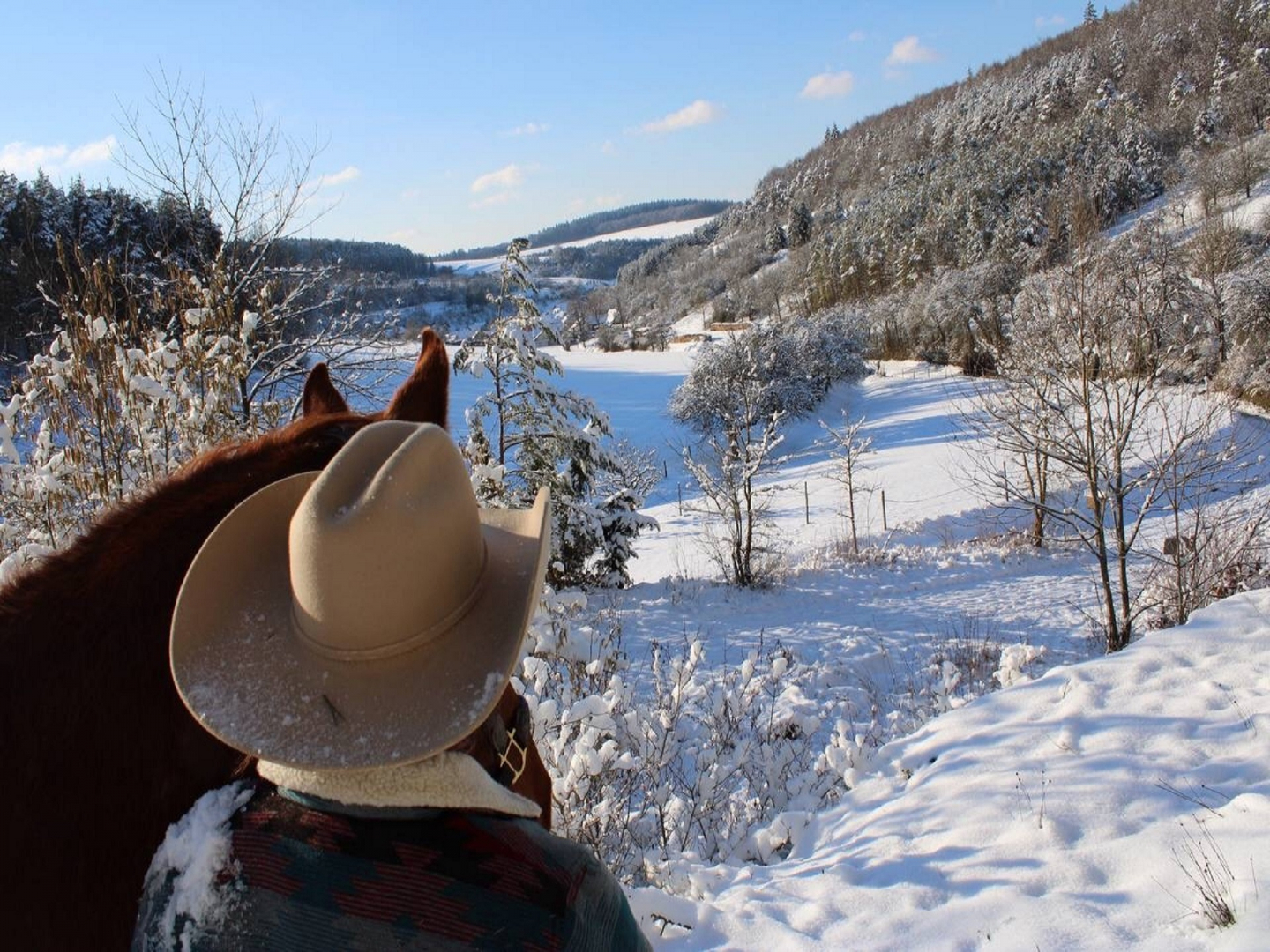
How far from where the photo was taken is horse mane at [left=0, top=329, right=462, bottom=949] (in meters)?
0.77

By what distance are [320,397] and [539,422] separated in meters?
11.7

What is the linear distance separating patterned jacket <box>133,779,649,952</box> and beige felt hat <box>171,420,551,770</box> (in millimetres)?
86

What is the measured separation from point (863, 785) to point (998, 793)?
3.36ft

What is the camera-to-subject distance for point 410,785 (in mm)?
744

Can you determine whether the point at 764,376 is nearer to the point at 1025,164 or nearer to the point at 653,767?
the point at 1025,164

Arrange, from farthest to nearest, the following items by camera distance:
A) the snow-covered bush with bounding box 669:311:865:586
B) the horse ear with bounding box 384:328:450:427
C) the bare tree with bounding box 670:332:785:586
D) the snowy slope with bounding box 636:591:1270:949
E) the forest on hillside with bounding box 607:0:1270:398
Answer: the snow-covered bush with bounding box 669:311:865:586 < the bare tree with bounding box 670:332:785:586 < the forest on hillside with bounding box 607:0:1270:398 < the snowy slope with bounding box 636:591:1270:949 < the horse ear with bounding box 384:328:450:427

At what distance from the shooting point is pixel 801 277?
2452 inches

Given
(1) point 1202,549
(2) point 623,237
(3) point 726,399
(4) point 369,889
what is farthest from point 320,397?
(2) point 623,237

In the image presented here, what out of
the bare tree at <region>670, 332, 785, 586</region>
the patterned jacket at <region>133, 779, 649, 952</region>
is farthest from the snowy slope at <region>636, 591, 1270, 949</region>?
the bare tree at <region>670, 332, 785, 586</region>

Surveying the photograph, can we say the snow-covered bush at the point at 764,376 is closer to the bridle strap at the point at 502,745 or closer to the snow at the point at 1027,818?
the snow at the point at 1027,818

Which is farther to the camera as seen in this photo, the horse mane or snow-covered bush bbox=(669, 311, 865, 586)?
snow-covered bush bbox=(669, 311, 865, 586)

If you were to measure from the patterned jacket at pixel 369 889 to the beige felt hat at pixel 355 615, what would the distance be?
86mm

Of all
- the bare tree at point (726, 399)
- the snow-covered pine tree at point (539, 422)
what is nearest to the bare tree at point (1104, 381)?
the snow-covered pine tree at point (539, 422)

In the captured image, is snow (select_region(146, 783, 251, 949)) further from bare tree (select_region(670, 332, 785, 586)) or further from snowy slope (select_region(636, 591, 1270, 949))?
bare tree (select_region(670, 332, 785, 586))
